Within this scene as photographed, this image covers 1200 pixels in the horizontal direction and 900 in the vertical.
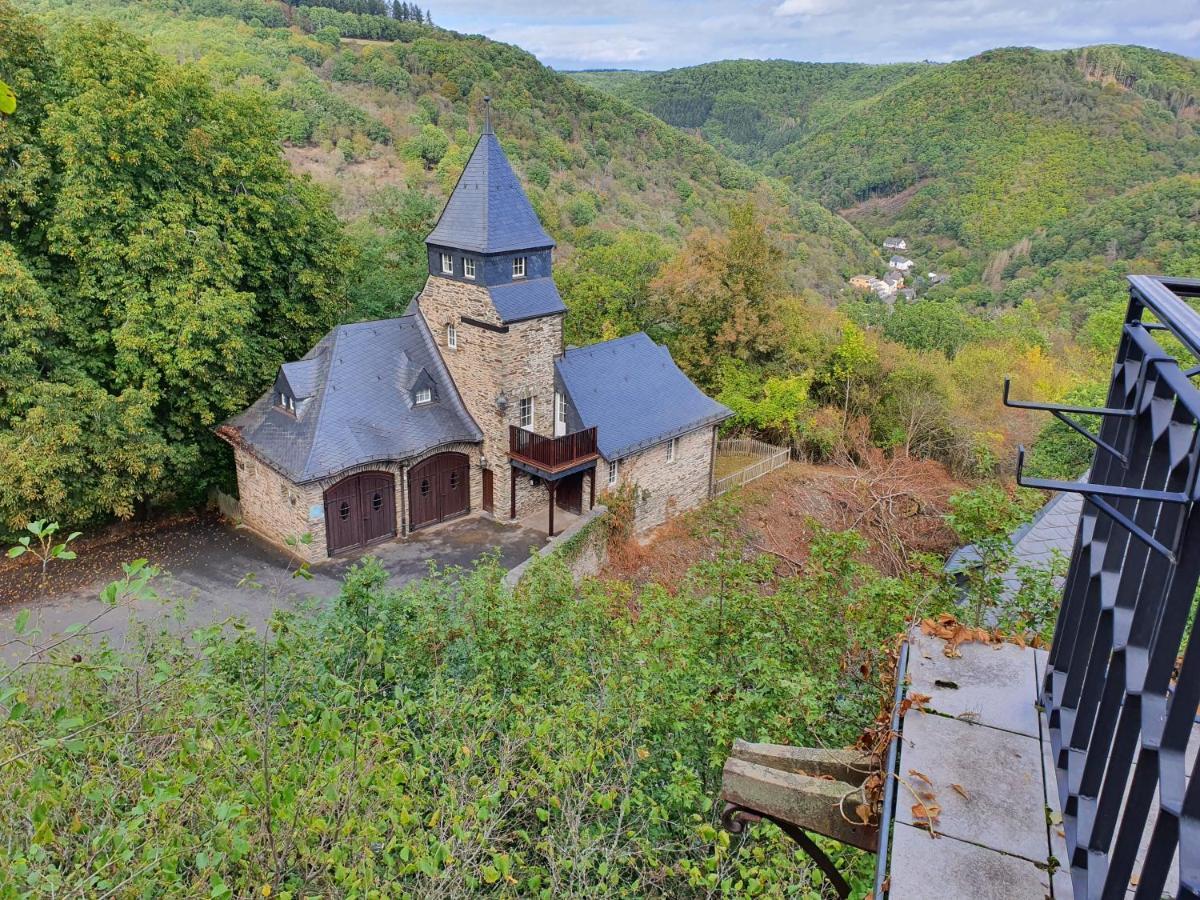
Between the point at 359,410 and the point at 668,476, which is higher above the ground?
the point at 359,410

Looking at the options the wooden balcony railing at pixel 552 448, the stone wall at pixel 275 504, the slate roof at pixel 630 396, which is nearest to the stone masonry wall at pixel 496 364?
the wooden balcony railing at pixel 552 448

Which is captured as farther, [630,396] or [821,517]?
[630,396]

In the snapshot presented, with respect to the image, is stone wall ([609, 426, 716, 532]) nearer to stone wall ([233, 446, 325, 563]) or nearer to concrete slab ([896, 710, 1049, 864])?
stone wall ([233, 446, 325, 563])

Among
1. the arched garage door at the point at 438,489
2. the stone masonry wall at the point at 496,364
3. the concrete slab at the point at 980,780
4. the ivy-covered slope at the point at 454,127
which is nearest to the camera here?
the concrete slab at the point at 980,780

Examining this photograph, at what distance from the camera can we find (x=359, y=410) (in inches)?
701

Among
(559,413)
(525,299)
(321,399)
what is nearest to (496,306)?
(525,299)

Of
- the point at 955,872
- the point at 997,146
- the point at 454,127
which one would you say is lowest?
the point at 955,872

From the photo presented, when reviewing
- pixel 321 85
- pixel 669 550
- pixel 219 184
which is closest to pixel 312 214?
pixel 219 184

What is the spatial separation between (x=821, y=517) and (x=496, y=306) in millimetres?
9733

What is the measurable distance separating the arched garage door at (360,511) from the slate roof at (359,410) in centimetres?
57

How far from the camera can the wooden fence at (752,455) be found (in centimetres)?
2430

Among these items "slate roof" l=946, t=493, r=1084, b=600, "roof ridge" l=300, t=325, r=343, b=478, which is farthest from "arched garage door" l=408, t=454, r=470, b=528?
"slate roof" l=946, t=493, r=1084, b=600

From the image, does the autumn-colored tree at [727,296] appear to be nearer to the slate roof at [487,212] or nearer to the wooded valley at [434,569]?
the wooded valley at [434,569]

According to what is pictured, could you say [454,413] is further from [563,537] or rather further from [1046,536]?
[1046,536]
